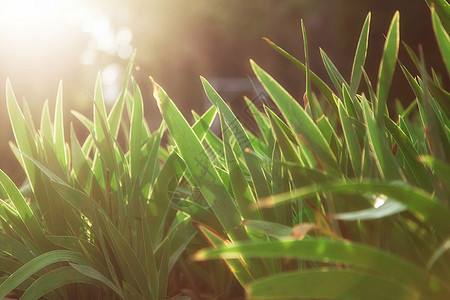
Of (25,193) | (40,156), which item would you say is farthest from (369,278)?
(25,193)

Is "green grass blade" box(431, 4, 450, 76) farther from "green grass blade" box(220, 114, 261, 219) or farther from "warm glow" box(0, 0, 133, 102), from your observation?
"warm glow" box(0, 0, 133, 102)

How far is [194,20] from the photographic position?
24.9ft

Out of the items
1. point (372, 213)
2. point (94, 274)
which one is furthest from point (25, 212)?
point (372, 213)

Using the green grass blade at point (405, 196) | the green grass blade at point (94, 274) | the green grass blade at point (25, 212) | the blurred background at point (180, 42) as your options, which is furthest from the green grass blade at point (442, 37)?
the blurred background at point (180, 42)

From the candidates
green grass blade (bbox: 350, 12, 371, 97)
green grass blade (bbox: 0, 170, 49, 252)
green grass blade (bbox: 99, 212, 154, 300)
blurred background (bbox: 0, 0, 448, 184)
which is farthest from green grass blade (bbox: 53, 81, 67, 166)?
blurred background (bbox: 0, 0, 448, 184)

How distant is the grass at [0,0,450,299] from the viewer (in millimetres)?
398

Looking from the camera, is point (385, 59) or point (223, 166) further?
point (223, 166)

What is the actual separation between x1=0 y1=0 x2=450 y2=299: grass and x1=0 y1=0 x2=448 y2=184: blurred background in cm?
201

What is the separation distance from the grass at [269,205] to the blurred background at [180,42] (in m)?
2.01

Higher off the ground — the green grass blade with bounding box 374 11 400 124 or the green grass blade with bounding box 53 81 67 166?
the green grass blade with bounding box 53 81 67 166

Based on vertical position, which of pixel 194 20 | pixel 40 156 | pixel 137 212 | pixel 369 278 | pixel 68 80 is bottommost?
pixel 369 278

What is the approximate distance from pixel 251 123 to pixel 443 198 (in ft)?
2.41

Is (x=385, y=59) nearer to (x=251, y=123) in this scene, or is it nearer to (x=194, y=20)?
(x=251, y=123)

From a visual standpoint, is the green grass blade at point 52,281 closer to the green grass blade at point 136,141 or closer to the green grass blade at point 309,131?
the green grass blade at point 136,141
